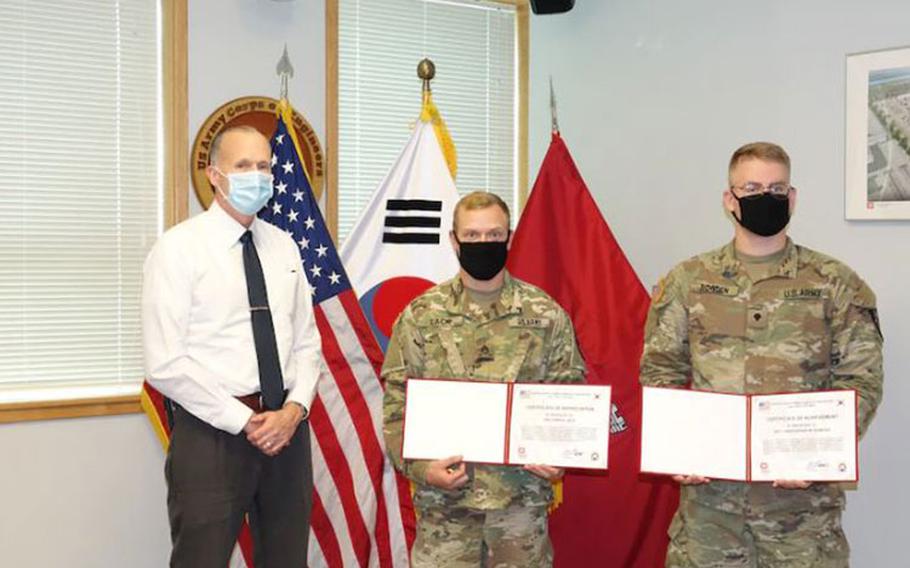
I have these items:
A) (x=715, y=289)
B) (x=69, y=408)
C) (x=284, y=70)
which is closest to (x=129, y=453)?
(x=69, y=408)

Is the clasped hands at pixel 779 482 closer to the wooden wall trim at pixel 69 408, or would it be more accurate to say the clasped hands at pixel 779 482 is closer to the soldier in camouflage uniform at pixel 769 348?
the soldier in camouflage uniform at pixel 769 348

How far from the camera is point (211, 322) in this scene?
2635mm

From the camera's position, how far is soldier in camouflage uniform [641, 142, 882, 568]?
7.59 feet

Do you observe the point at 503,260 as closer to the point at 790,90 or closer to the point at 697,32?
the point at 790,90

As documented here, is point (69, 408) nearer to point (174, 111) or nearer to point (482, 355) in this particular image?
point (174, 111)

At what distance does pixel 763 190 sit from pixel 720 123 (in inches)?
52.0

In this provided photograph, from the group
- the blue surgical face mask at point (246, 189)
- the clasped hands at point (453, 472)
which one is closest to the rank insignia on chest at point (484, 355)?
the clasped hands at point (453, 472)

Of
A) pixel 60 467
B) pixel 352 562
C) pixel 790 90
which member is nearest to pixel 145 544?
pixel 60 467

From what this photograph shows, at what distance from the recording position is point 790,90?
3328 mm

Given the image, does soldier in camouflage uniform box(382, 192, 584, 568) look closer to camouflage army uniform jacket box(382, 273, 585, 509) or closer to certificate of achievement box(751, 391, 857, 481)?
camouflage army uniform jacket box(382, 273, 585, 509)

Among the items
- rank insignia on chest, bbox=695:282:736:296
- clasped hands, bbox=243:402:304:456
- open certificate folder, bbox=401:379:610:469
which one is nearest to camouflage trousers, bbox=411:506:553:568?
open certificate folder, bbox=401:379:610:469

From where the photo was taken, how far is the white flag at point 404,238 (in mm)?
3701

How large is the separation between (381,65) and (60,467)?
80.8 inches

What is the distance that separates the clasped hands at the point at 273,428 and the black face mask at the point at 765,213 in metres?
1.29
